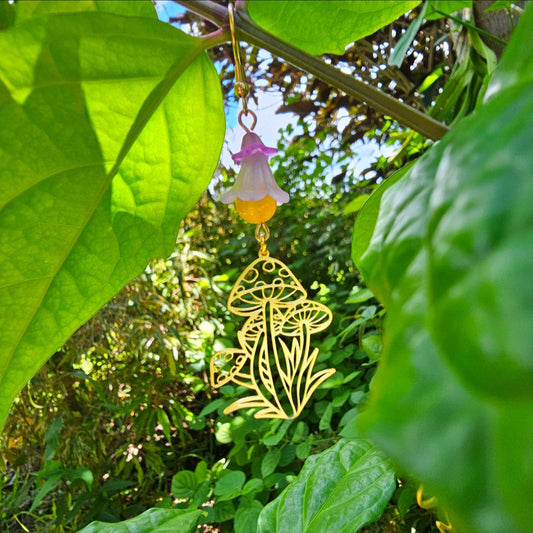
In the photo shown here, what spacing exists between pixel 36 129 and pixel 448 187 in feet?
0.72

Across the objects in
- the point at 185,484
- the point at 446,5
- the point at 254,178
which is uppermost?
the point at 446,5

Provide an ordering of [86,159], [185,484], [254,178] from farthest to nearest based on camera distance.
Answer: [185,484], [254,178], [86,159]

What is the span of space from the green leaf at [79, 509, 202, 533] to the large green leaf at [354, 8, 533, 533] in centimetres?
36

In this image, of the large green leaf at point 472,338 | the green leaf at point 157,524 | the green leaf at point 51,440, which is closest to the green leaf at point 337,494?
the green leaf at point 157,524

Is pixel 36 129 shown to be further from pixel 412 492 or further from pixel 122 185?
pixel 412 492

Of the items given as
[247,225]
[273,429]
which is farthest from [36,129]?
[247,225]

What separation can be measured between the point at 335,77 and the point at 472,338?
11.2 inches

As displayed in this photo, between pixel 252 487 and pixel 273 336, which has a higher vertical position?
pixel 273 336

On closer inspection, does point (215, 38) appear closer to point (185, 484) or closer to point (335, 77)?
point (335, 77)

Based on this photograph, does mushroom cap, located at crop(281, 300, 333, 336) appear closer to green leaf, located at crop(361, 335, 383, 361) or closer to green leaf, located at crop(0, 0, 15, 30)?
green leaf, located at crop(361, 335, 383, 361)

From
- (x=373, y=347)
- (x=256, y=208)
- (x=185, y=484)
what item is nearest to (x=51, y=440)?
(x=185, y=484)

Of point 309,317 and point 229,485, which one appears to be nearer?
point 309,317

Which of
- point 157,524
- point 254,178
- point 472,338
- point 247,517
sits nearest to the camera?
point 472,338

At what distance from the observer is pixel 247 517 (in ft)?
3.47
